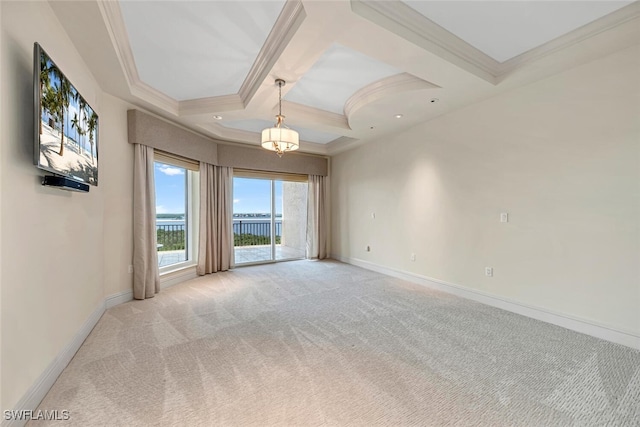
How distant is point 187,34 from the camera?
2.28 metres

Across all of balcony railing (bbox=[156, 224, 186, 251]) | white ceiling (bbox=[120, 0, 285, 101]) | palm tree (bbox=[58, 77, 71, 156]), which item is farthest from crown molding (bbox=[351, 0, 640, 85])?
balcony railing (bbox=[156, 224, 186, 251])

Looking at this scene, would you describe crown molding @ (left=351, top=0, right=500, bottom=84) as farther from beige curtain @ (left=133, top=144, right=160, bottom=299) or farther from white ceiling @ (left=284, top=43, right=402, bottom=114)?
beige curtain @ (left=133, top=144, right=160, bottom=299)

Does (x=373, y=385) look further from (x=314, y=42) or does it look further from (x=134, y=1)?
(x=134, y=1)

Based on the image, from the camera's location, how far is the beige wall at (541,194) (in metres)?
2.37

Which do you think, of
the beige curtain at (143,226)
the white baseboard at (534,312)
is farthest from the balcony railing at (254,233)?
the white baseboard at (534,312)

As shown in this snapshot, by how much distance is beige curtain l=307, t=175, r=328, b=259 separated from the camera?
20.6 ft

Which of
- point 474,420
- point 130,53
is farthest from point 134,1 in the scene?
point 474,420

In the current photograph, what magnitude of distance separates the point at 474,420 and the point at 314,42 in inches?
116

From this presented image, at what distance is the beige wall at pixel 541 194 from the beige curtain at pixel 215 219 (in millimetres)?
3441

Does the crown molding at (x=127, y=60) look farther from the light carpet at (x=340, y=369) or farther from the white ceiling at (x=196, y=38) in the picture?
the light carpet at (x=340, y=369)

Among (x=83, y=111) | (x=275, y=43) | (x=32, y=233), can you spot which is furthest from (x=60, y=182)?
(x=275, y=43)

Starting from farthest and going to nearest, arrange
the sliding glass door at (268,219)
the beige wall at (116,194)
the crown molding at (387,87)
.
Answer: the sliding glass door at (268,219) < the beige wall at (116,194) < the crown molding at (387,87)

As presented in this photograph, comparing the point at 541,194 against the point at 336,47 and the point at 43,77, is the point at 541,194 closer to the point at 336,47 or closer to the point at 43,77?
the point at 336,47

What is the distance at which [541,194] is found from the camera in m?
2.88
